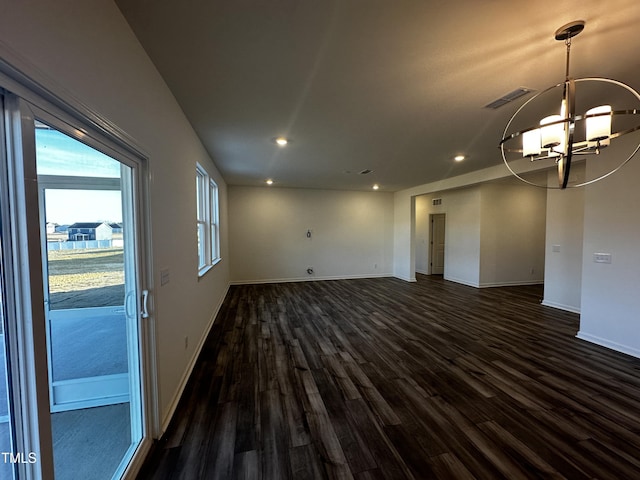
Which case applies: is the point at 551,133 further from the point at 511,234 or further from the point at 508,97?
the point at 511,234

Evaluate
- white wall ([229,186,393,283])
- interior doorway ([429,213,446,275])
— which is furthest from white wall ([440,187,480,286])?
white wall ([229,186,393,283])

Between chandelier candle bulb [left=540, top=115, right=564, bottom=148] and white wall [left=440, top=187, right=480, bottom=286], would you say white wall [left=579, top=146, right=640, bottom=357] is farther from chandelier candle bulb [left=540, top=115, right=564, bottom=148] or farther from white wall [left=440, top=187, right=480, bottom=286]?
white wall [left=440, top=187, right=480, bottom=286]

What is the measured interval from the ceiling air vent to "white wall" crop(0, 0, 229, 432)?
9.15 feet

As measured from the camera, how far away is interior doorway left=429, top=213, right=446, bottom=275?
27.2ft

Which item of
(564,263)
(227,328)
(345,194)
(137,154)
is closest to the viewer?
(137,154)

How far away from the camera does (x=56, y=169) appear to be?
1.12m

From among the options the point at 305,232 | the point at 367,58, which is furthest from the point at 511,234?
the point at 367,58

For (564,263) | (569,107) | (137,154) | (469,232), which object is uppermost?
(569,107)

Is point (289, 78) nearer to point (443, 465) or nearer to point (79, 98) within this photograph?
point (79, 98)

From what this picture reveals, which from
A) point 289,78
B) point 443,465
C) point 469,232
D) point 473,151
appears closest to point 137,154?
point 289,78

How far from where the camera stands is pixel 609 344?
317 centimetres

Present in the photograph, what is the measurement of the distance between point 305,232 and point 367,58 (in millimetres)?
5670

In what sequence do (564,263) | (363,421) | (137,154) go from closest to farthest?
1. (137,154)
2. (363,421)
3. (564,263)

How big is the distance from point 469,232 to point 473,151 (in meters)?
3.31
